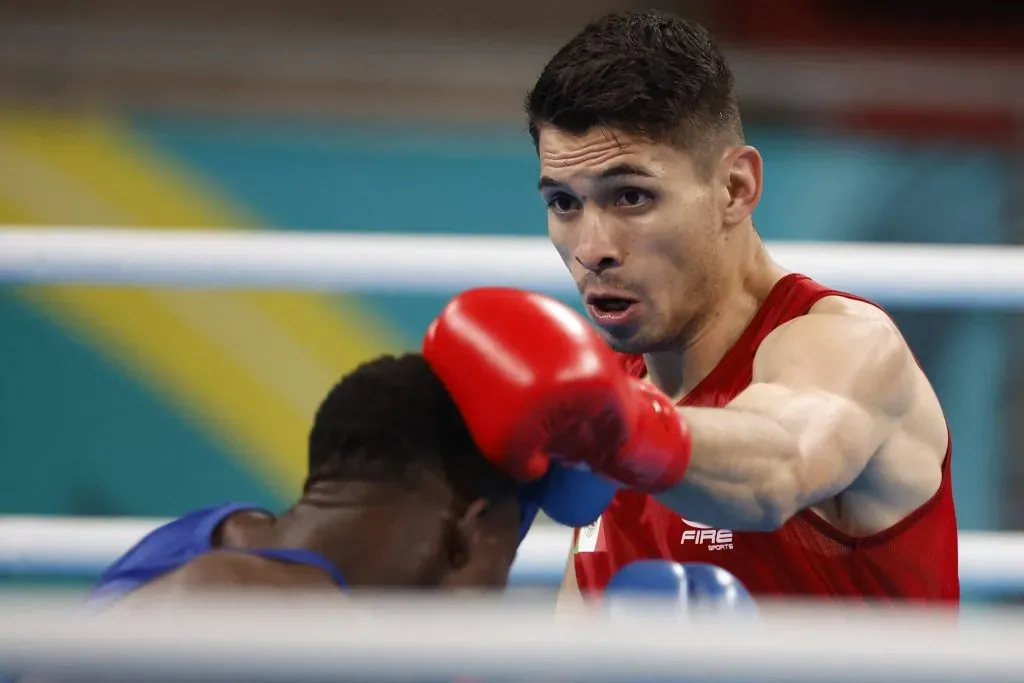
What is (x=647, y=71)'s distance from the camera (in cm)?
146

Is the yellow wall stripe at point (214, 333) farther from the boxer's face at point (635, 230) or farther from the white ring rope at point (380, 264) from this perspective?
the boxer's face at point (635, 230)

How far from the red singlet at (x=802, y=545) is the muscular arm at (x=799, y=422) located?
0.35 ft

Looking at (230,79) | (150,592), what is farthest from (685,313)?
(230,79)

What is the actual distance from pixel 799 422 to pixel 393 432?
1.40 ft

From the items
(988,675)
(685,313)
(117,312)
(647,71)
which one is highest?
(117,312)

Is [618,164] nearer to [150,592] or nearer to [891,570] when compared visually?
[891,570]

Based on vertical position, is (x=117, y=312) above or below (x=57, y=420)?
above

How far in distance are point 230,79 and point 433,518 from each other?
63.5 inches

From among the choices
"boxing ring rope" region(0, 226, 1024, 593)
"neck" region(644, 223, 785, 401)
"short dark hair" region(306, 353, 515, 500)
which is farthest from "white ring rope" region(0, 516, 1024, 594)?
"short dark hair" region(306, 353, 515, 500)

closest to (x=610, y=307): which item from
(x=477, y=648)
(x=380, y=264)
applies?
(x=380, y=264)

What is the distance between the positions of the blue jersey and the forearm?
35 cm

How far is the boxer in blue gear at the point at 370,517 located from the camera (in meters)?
0.99

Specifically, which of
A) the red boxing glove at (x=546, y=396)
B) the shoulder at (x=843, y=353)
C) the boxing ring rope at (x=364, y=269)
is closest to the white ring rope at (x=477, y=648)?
the red boxing glove at (x=546, y=396)

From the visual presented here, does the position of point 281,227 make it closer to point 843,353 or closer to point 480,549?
point 843,353
